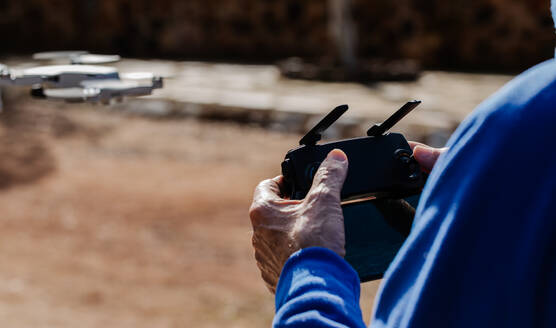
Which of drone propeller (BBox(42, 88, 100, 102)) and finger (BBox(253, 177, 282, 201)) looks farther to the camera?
finger (BBox(253, 177, 282, 201))

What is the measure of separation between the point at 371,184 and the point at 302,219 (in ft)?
0.37

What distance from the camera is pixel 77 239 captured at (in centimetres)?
347

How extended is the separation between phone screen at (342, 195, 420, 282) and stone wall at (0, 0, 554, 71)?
5903 mm

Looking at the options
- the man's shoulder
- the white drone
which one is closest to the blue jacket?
the man's shoulder

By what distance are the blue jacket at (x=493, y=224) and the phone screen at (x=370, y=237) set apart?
226mm

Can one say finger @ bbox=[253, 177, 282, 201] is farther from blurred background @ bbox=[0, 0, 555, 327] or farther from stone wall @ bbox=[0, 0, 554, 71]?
stone wall @ bbox=[0, 0, 554, 71]

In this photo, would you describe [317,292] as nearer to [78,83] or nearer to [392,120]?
[392,120]

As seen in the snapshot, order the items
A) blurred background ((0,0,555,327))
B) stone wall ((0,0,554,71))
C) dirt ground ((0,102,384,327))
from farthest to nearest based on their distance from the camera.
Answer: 1. stone wall ((0,0,554,71))
2. blurred background ((0,0,555,327))
3. dirt ground ((0,102,384,327))

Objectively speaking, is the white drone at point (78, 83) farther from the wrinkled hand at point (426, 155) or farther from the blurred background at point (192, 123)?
the wrinkled hand at point (426, 155)

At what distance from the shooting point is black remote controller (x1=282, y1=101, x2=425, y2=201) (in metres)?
0.78

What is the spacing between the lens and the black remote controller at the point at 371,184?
0.78m

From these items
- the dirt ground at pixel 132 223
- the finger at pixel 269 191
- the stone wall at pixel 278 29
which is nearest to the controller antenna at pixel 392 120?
the finger at pixel 269 191

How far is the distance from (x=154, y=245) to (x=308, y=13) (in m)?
5.07

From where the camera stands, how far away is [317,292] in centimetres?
68
